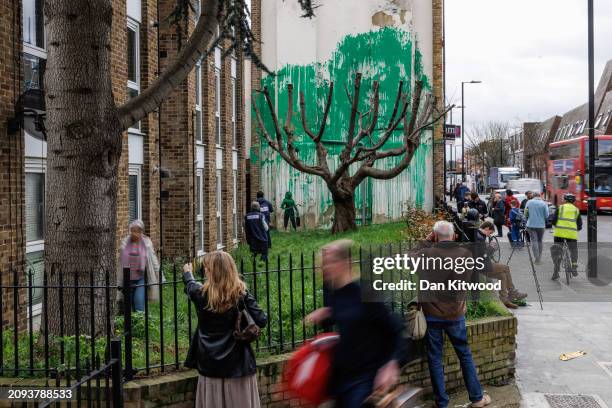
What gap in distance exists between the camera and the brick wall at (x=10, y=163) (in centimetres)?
849

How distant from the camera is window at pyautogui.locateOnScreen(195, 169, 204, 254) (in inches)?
657

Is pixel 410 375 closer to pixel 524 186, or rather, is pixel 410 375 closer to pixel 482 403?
pixel 482 403

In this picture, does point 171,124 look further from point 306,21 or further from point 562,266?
point 306,21

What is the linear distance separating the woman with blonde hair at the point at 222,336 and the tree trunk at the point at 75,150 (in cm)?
170

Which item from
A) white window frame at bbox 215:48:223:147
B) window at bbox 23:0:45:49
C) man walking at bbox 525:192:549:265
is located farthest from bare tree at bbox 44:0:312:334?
man walking at bbox 525:192:549:265

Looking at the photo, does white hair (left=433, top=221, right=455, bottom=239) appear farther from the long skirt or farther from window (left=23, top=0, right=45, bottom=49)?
window (left=23, top=0, right=45, bottom=49)

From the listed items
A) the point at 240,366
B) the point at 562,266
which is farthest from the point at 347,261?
the point at 562,266

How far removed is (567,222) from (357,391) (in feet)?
38.8

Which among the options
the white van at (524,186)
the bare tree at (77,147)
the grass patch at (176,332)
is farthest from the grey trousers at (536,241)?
the white van at (524,186)

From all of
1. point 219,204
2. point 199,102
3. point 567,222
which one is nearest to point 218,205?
point 219,204

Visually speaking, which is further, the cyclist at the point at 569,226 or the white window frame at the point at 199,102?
the white window frame at the point at 199,102

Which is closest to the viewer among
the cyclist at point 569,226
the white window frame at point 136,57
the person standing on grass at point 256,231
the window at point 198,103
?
the white window frame at point 136,57

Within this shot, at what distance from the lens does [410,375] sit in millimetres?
7605

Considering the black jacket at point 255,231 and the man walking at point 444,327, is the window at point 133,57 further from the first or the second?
the man walking at point 444,327
